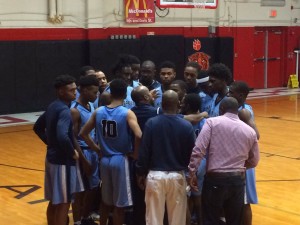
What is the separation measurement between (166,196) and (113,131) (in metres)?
0.85

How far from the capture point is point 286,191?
8.12 metres

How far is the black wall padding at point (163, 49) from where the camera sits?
60.9 feet

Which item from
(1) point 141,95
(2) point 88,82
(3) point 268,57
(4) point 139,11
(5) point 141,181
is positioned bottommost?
(5) point 141,181

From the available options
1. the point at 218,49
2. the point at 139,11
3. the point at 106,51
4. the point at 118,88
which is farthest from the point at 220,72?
the point at 218,49

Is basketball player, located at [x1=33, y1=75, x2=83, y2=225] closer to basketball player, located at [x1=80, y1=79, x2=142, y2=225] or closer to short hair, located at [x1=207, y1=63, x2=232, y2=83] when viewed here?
basketball player, located at [x1=80, y1=79, x2=142, y2=225]

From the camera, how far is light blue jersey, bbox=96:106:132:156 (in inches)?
215

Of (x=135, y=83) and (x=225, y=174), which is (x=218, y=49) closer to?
(x=135, y=83)

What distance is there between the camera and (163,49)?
19.0 meters

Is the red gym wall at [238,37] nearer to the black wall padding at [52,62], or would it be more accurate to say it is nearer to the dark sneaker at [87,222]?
the black wall padding at [52,62]

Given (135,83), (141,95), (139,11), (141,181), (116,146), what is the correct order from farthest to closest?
(139,11) → (135,83) → (141,95) → (116,146) → (141,181)

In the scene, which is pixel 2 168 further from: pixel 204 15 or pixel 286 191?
pixel 204 15

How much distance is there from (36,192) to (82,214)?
1921 millimetres

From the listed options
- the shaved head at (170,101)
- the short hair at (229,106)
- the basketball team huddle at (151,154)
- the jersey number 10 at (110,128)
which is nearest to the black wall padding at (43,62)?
the basketball team huddle at (151,154)

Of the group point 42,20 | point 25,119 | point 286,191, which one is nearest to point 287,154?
point 286,191
